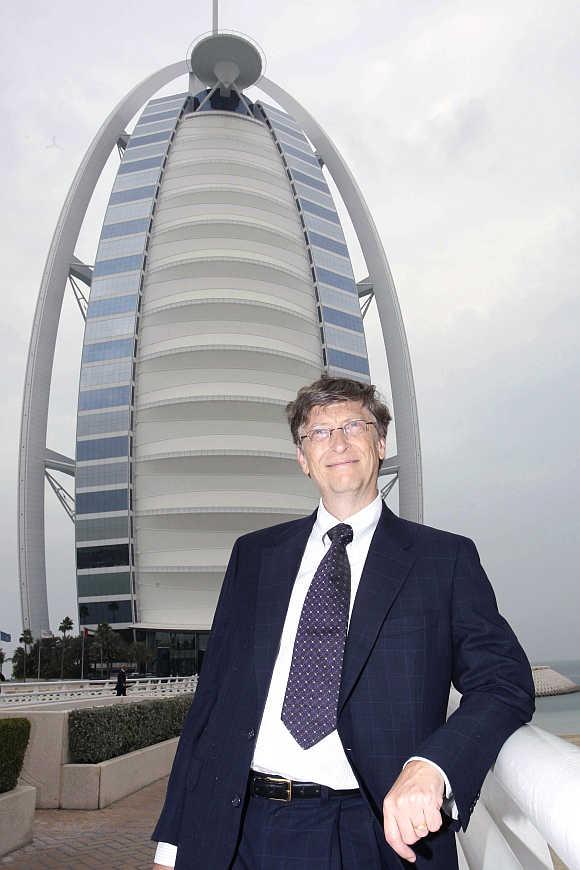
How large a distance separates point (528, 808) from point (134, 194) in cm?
8668

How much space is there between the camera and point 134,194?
83438mm

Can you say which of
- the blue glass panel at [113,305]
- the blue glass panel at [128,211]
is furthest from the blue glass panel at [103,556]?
the blue glass panel at [128,211]

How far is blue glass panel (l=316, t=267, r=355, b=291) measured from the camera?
8294cm

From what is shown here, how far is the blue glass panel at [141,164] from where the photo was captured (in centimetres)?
8538

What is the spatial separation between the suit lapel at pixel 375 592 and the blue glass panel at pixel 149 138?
9059 cm

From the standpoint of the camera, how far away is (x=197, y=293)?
252 feet

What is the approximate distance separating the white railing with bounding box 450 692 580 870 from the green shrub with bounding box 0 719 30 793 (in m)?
7.17

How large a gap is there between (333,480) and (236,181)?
84446mm

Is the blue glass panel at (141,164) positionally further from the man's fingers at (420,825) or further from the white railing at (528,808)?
the man's fingers at (420,825)

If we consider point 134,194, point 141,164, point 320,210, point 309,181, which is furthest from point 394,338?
point 141,164

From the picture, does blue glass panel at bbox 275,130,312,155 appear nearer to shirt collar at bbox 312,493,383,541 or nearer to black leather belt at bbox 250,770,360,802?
shirt collar at bbox 312,493,383,541

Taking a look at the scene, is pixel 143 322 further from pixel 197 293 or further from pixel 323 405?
pixel 323 405

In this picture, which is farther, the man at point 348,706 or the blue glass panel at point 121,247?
the blue glass panel at point 121,247

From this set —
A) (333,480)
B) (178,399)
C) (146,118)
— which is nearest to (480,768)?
(333,480)
